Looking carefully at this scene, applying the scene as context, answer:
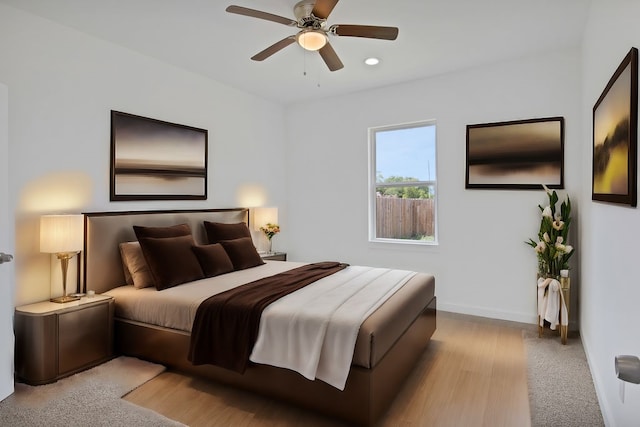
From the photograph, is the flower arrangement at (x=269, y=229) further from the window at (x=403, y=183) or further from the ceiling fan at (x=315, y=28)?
the ceiling fan at (x=315, y=28)

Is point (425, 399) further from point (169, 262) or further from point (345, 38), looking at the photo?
point (345, 38)

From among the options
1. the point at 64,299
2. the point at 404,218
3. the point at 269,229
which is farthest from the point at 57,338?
the point at 404,218

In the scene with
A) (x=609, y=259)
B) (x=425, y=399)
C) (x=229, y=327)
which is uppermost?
(x=609, y=259)

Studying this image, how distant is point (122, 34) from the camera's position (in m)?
3.17

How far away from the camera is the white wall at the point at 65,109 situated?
272cm

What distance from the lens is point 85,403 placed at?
2.29m

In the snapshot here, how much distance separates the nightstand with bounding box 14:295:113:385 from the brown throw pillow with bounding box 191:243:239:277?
0.82 m

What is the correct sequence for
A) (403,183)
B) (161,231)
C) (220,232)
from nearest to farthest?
(161,231) < (220,232) < (403,183)

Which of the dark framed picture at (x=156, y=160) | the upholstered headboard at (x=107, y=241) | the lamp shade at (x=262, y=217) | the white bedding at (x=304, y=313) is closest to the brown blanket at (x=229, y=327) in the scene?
the white bedding at (x=304, y=313)

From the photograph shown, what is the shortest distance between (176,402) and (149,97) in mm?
2800

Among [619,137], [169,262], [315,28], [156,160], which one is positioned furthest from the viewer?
[156,160]

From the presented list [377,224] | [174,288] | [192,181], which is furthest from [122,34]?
[377,224]

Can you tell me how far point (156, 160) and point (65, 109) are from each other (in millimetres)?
910

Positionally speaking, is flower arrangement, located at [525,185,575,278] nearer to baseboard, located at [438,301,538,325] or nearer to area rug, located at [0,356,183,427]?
baseboard, located at [438,301,538,325]
